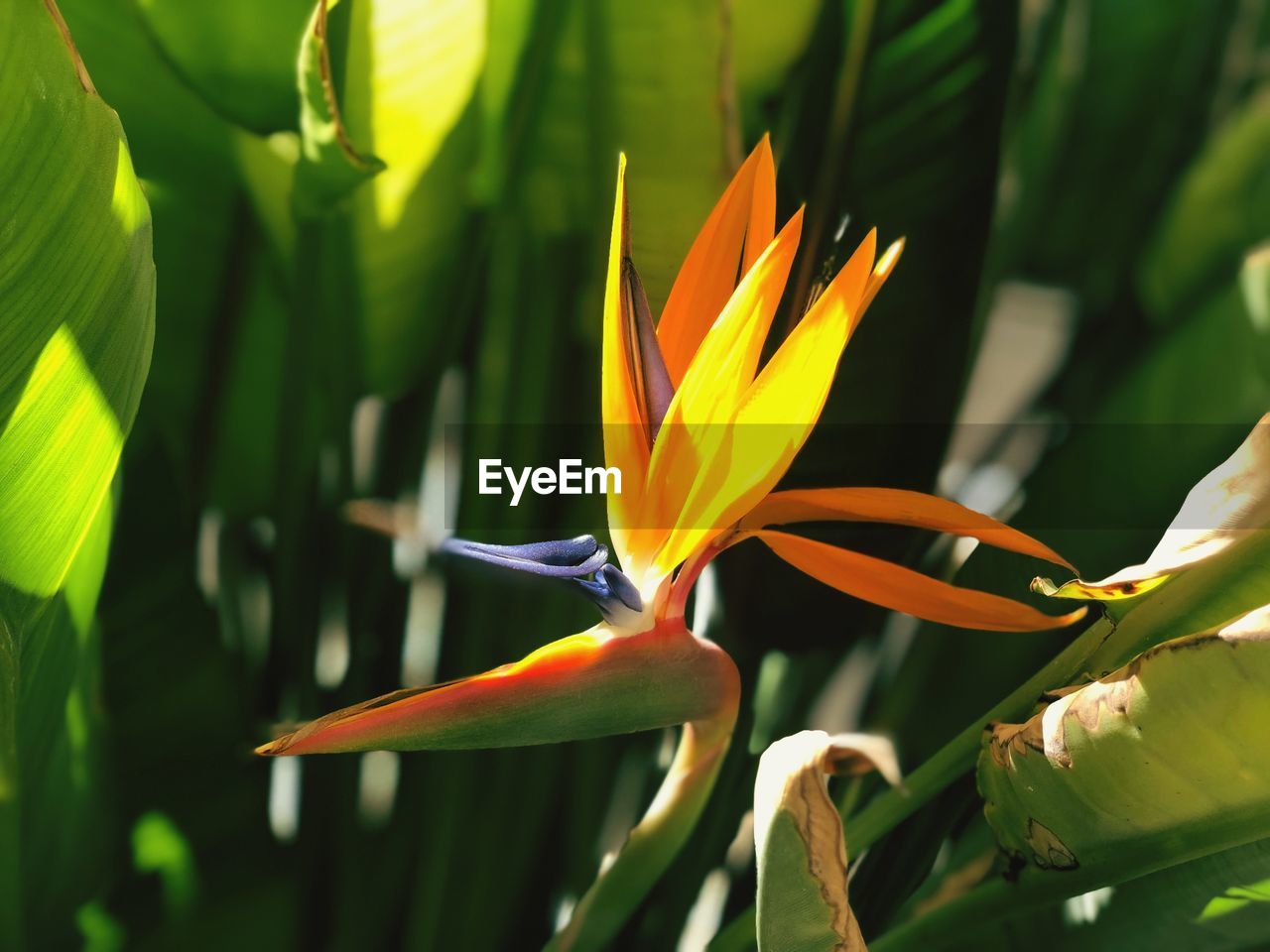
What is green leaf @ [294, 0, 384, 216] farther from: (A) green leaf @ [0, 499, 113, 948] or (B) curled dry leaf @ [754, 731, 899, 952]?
(B) curled dry leaf @ [754, 731, 899, 952]

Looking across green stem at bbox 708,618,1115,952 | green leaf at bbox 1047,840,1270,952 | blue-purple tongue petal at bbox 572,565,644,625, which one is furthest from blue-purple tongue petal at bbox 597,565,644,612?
green leaf at bbox 1047,840,1270,952

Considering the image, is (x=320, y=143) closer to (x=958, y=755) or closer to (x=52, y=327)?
(x=52, y=327)

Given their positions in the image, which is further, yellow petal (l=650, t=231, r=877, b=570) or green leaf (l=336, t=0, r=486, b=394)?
green leaf (l=336, t=0, r=486, b=394)

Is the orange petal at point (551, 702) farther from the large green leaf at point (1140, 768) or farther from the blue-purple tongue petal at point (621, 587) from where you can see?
the large green leaf at point (1140, 768)

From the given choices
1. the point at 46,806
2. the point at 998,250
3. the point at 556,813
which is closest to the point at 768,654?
the point at 556,813

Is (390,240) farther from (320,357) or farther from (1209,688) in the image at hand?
(1209,688)

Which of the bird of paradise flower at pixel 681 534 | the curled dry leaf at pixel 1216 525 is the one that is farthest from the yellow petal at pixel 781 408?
the curled dry leaf at pixel 1216 525
